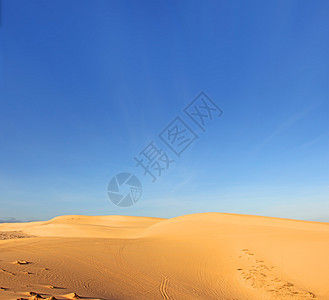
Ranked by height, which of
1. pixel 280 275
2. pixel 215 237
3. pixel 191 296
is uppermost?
pixel 215 237

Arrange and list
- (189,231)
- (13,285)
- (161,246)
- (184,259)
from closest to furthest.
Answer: (13,285) < (184,259) < (161,246) < (189,231)

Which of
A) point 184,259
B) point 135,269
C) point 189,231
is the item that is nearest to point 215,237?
point 189,231

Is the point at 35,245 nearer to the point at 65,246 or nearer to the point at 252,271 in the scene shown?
the point at 65,246

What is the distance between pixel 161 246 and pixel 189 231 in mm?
4659

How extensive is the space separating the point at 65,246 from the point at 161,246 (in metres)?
5.79

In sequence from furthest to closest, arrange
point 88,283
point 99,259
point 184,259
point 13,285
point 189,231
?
point 189,231 → point 184,259 → point 99,259 → point 88,283 → point 13,285

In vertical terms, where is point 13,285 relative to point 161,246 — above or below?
below

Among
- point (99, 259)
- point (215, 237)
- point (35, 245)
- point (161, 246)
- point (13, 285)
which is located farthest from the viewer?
point (215, 237)

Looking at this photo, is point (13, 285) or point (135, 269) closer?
point (13, 285)

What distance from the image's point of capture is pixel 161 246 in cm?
1368

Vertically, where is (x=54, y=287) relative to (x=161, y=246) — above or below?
below

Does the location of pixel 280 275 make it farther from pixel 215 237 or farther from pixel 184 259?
pixel 215 237

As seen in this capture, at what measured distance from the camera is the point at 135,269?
9.08 m

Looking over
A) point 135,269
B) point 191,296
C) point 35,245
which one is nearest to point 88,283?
point 135,269
